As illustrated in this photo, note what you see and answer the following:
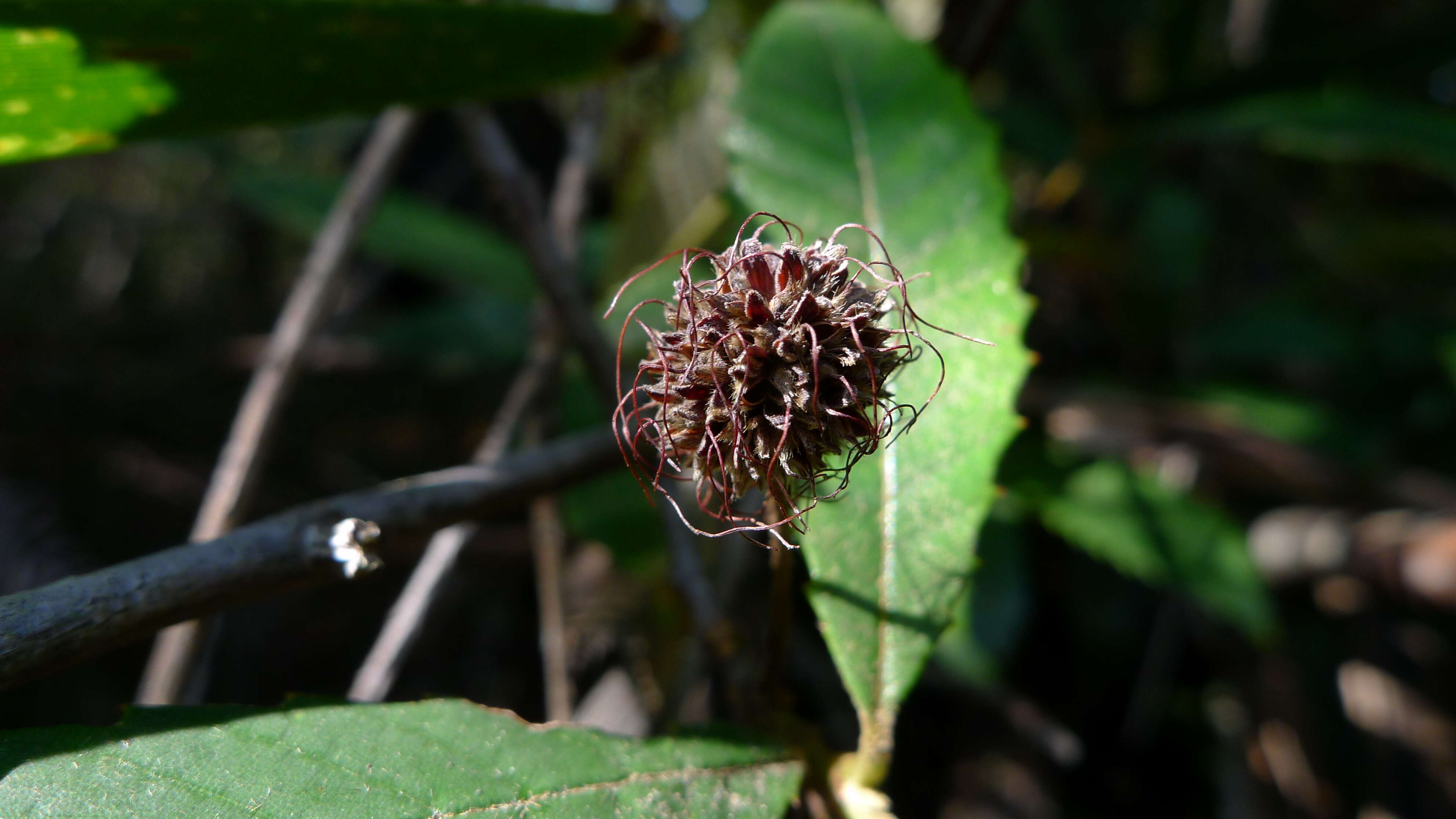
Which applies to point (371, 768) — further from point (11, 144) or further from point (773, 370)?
point (11, 144)

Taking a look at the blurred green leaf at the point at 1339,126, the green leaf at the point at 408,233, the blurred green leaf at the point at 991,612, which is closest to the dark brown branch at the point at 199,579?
the blurred green leaf at the point at 991,612

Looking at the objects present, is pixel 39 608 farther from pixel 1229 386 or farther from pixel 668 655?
pixel 1229 386

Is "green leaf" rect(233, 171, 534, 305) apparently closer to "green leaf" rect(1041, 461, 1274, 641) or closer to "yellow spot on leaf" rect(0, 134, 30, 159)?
"yellow spot on leaf" rect(0, 134, 30, 159)

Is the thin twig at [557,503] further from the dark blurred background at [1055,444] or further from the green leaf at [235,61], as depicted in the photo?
the green leaf at [235,61]

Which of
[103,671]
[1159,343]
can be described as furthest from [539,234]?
[1159,343]

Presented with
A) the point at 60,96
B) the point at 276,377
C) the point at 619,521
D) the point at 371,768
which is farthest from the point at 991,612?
the point at 60,96
